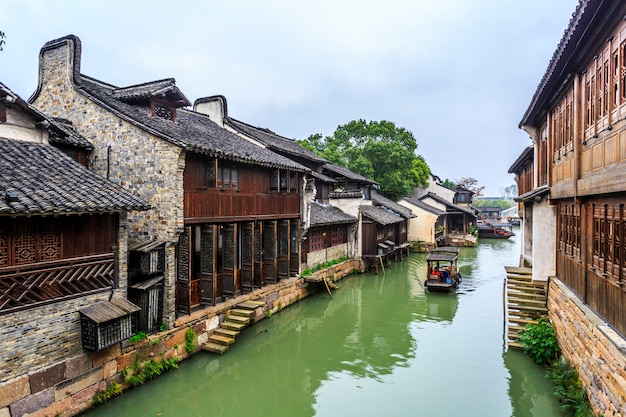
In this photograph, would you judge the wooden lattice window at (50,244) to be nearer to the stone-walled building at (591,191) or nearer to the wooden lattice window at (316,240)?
the stone-walled building at (591,191)

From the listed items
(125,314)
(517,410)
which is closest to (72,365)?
(125,314)

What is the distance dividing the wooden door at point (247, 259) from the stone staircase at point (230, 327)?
136 centimetres

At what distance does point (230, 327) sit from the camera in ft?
42.9

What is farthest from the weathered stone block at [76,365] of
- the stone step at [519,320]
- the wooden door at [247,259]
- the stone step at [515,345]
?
the stone step at [519,320]

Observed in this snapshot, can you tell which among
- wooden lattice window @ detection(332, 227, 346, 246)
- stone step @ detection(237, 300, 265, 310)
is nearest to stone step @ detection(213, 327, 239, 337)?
stone step @ detection(237, 300, 265, 310)

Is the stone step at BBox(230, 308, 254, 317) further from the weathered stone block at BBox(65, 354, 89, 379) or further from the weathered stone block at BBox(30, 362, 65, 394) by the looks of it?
the weathered stone block at BBox(30, 362, 65, 394)

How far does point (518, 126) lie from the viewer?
613 inches

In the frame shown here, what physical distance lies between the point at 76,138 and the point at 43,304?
5.86 m

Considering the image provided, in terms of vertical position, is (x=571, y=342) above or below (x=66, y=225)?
below

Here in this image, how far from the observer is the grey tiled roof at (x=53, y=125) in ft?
29.3

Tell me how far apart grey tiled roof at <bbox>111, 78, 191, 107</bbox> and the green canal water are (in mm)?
8850

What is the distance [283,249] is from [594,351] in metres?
12.9

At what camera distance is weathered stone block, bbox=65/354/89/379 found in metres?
8.61

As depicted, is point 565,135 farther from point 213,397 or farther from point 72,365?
point 72,365
